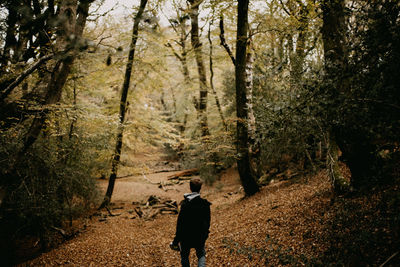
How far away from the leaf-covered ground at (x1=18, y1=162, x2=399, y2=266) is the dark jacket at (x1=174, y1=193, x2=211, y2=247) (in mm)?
1549

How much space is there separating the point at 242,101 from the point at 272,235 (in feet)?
14.3

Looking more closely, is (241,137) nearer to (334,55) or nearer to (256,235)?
(256,235)

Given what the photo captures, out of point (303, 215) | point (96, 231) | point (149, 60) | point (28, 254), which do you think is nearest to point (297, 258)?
→ point (303, 215)

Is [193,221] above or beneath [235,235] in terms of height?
above

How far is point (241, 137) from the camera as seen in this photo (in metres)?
7.43

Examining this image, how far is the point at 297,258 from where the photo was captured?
11.4 feet

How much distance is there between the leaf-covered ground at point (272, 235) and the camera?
3.07 metres

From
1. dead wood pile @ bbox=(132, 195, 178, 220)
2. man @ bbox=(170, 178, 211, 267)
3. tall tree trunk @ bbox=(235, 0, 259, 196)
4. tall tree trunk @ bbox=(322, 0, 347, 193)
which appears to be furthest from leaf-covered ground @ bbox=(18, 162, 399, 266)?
man @ bbox=(170, 178, 211, 267)

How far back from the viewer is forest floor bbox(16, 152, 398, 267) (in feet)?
11.4

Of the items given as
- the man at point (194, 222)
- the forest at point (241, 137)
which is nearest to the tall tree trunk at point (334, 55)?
the forest at point (241, 137)

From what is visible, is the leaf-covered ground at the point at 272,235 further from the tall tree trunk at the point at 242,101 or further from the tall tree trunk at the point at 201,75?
the tall tree trunk at the point at 201,75

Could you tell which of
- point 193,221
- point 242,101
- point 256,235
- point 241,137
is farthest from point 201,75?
point 193,221

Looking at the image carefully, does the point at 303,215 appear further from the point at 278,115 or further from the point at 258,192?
the point at 258,192

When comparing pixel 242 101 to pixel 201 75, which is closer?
pixel 242 101
